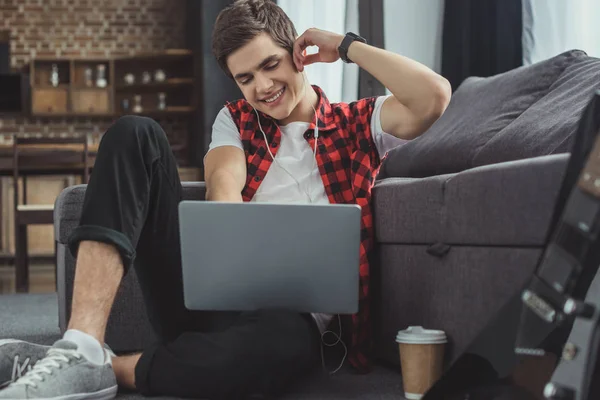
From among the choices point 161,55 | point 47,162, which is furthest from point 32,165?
point 161,55

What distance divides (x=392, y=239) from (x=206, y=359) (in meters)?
0.54

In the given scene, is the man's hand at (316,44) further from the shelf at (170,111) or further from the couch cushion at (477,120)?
the shelf at (170,111)

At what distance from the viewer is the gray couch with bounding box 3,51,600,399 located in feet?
4.40

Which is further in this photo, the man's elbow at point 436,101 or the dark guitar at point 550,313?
the man's elbow at point 436,101

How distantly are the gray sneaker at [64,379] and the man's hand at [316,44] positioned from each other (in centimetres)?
77

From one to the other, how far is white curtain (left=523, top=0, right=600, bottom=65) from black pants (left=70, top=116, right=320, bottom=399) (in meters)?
1.81

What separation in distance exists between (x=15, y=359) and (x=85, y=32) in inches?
256

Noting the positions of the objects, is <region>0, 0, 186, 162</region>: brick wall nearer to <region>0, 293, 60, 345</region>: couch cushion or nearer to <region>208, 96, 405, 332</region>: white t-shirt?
<region>0, 293, 60, 345</region>: couch cushion

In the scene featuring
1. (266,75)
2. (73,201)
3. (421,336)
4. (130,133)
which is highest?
(266,75)

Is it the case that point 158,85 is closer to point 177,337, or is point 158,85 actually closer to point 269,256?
point 177,337

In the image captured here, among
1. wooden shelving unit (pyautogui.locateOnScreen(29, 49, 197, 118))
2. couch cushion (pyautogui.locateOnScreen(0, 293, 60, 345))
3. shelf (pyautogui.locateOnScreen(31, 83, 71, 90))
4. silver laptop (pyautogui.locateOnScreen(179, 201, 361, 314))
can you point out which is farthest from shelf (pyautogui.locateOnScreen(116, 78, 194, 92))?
silver laptop (pyautogui.locateOnScreen(179, 201, 361, 314))

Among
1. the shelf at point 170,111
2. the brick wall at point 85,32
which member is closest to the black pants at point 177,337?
the shelf at point 170,111

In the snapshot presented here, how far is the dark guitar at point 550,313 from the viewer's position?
858 millimetres

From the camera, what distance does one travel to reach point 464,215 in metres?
1.49
